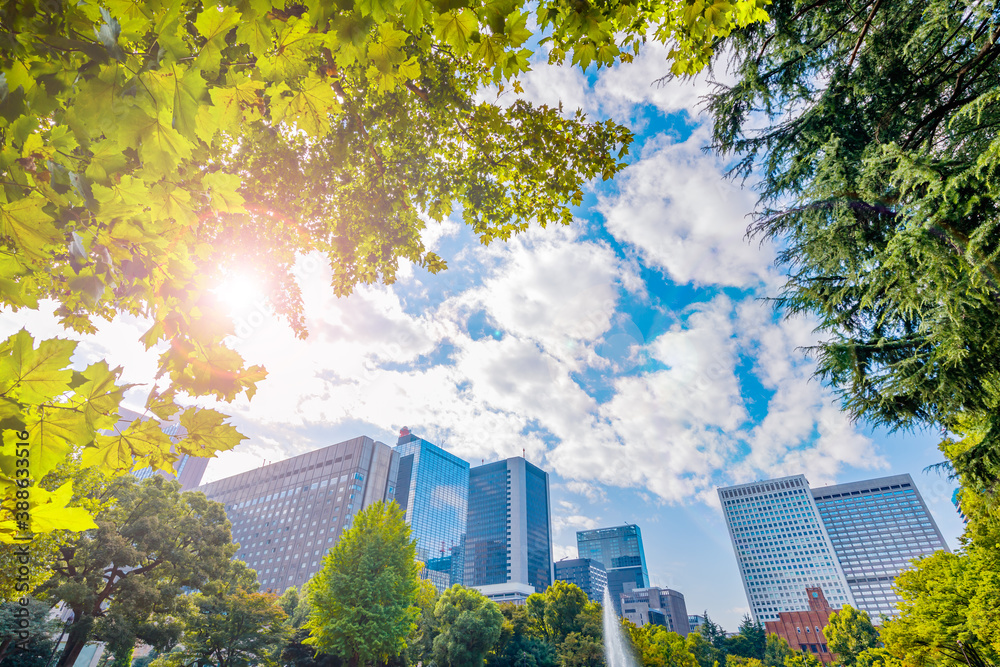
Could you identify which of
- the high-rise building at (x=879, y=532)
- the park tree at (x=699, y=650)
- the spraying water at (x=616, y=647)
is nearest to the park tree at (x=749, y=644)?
the park tree at (x=699, y=650)

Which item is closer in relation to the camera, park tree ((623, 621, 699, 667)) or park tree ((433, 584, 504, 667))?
park tree ((433, 584, 504, 667))

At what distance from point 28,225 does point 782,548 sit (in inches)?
6746

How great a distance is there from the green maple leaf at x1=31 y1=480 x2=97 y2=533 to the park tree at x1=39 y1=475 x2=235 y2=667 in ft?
64.8

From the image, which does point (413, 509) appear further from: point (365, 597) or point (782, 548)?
point (782, 548)

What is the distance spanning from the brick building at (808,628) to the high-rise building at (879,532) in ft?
273

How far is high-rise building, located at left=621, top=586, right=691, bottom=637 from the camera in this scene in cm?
10947

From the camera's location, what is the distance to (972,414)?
20.1 feet

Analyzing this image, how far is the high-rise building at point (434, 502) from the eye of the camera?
101688 millimetres

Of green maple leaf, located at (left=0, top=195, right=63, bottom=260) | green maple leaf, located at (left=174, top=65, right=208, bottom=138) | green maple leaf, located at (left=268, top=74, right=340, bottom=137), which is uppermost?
green maple leaf, located at (left=268, top=74, right=340, bottom=137)

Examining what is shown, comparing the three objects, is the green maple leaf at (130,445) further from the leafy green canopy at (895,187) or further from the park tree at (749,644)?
the park tree at (749,644)

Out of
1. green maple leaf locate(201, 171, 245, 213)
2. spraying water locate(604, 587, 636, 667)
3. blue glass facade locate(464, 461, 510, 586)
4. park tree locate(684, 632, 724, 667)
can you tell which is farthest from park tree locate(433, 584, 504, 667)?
blue glass facade locate(464, 461, 510, 586)

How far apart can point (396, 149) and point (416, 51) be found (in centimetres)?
147

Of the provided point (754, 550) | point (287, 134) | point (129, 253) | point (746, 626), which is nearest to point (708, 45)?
point (129, 253)

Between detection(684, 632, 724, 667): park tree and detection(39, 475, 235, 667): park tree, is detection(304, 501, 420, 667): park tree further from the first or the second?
detection(684, 632, 724, 667): park tree
